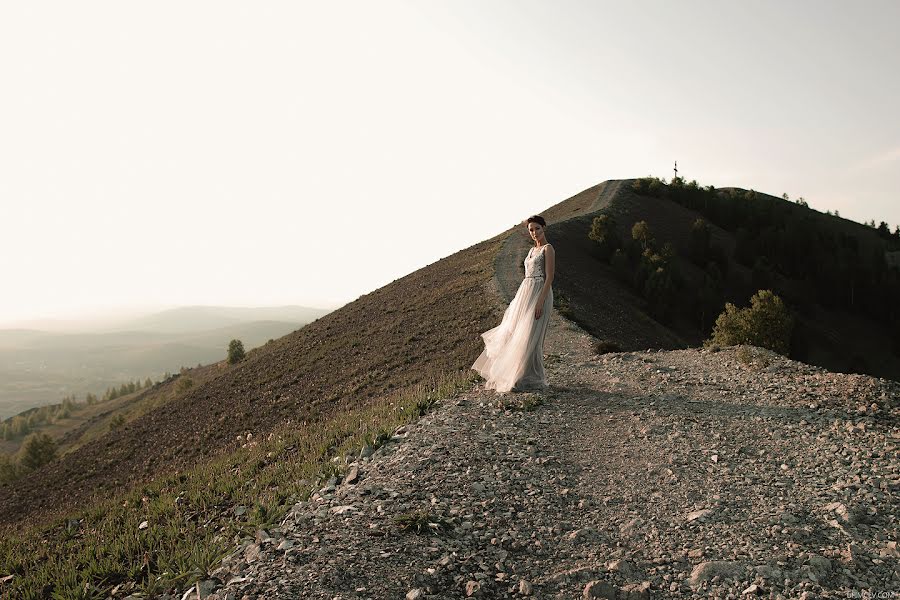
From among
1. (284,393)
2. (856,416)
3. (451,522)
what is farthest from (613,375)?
(284,393)

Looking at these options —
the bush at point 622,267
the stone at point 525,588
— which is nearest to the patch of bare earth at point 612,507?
the stone at point 525,588

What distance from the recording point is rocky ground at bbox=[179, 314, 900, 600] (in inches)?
201

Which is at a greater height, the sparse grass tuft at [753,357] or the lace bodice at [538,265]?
the lace bodice at [538,265]

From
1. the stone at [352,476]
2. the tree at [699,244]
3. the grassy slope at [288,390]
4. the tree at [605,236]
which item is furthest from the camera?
the tree at [699,244]

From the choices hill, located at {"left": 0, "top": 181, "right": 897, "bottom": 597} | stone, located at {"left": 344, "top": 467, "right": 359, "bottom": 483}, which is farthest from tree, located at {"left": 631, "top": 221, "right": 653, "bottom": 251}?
stone, located at {"left": 344, "top": 467, "right": 359, "bottom": 483}

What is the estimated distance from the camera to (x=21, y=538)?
12344 mm

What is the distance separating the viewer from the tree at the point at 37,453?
50.8 metres

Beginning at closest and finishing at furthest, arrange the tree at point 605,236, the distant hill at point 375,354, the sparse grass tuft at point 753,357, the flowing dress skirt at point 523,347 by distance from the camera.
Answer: the flowing dress skirt at point 523,347 → the sparse grass tuft at point 753,357 → the distant hill at point 375,354 → the tree at point 605,236

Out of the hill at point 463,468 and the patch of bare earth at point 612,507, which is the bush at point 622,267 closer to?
the hill at point 463,468

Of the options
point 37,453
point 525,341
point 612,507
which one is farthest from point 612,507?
point 37,453

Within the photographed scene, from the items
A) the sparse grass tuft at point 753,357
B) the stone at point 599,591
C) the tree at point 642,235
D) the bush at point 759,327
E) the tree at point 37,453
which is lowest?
the tree at point 37,453

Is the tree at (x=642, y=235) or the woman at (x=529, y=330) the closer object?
the woman at (x=529, y=330)

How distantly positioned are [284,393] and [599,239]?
31.9 m

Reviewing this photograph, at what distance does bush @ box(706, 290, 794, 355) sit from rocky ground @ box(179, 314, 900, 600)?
12.3 meters
